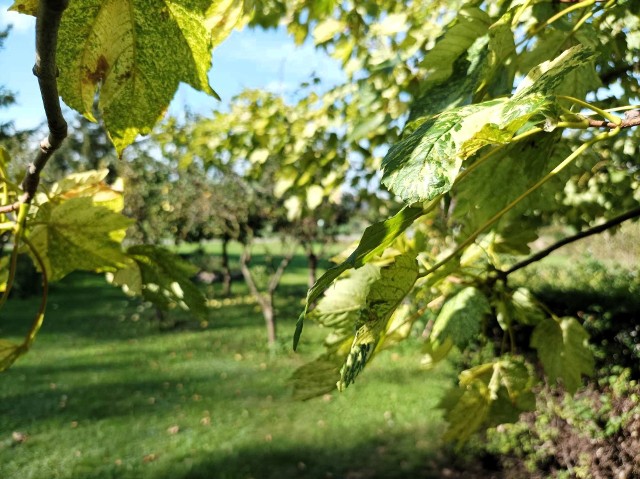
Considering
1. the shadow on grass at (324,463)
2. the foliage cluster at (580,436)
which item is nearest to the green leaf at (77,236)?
the foliage cluster at (580,436)

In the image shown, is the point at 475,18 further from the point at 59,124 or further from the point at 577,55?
the point at 59,124

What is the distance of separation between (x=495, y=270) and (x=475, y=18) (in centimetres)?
52

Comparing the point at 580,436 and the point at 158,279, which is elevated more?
the point at 158,279

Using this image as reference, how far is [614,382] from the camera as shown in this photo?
385cm

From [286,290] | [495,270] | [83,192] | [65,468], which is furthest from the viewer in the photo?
[286,290]

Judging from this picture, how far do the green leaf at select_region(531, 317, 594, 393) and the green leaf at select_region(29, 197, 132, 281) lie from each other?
901 mm

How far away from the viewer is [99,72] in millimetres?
439

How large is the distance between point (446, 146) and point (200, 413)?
682cm

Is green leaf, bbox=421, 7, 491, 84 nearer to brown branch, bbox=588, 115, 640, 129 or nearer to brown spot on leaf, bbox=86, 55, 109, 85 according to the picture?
brown branch, bbox=588, 115, 640, 129

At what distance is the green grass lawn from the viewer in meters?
5.18

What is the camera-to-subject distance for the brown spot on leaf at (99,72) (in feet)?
1.43

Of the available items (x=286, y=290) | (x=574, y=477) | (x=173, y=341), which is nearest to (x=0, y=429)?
(x=173, y=341)

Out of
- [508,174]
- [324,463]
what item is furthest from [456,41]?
[324,463]

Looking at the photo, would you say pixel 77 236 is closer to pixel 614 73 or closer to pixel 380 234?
pixel 380 234
